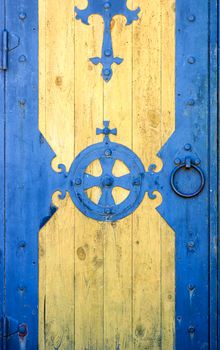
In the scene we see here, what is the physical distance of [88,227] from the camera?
2666 mm

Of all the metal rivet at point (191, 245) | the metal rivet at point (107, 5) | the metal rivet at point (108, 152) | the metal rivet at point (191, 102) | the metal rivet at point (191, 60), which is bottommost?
the metal rivet at point (191, 245)

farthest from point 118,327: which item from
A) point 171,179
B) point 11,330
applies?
point 171,179

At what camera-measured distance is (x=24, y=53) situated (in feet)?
8.83

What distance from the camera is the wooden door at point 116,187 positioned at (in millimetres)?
2631

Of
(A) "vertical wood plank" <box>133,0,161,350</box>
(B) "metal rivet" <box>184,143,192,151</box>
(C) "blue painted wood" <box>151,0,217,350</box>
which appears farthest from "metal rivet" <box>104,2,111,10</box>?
(B) "metal rivet" <box>184,143,192,151</box>

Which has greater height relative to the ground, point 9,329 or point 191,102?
point 191,102

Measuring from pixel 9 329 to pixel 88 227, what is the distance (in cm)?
55

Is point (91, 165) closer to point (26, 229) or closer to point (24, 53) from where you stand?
point (26, 229)

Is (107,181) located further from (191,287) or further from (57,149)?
(191,287)

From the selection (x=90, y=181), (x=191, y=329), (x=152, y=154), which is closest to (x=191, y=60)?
(x=152, y=154)

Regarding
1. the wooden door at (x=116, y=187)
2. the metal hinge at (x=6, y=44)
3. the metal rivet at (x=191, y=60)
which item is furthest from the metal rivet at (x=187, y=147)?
the metal hinge at (x=6, y=44)

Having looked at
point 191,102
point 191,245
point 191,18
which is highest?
point 191,18

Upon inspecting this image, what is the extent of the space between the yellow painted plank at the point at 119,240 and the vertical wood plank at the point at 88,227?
0.10 feet

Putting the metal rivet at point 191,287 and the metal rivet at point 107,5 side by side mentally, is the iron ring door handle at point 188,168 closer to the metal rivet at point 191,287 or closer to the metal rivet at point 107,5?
the metal rivet at point 191,287
